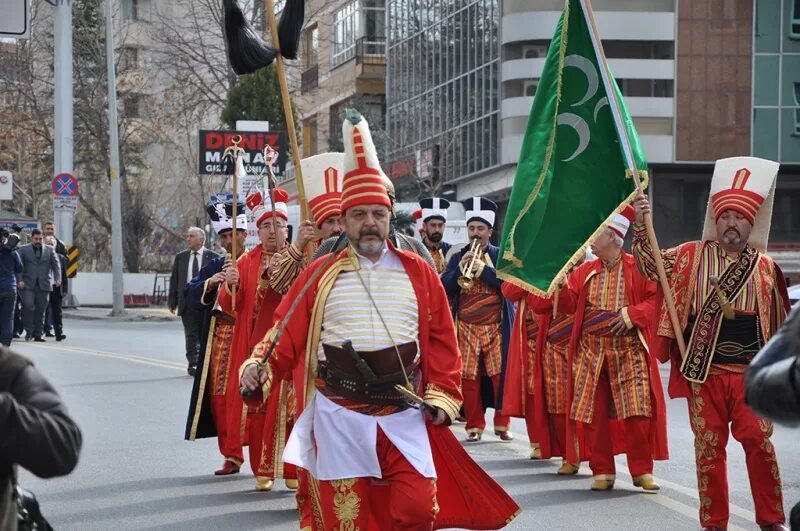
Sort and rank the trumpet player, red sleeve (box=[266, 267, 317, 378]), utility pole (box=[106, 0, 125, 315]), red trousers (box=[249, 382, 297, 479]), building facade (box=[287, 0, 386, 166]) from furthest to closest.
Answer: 1. building facade (box=[287, 0, 386, 166])
2. utility pole (box=[106, 0, 125, 315])
3. the trumpet player
4. red trousers (box=[249, 382, 297, 479])
5. red sleeve (box=[266, 267, 317, 378])

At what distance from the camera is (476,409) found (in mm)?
13648

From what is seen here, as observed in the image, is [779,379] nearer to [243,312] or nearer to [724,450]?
[724,450]

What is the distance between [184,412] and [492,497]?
8.79 m

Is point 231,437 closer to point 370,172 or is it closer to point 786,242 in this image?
point 370,172

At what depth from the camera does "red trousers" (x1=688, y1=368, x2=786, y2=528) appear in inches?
332

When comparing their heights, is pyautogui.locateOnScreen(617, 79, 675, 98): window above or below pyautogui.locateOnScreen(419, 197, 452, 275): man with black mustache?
above

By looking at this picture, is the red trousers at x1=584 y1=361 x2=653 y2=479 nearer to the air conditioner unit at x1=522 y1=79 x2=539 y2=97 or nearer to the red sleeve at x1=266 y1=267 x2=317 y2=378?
the red sleeve at x1=266 y1=267 x2=317 y2=378

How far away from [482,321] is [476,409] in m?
0.77

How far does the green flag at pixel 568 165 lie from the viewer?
9281mm

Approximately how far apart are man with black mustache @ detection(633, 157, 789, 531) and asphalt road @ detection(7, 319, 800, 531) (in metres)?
0.52

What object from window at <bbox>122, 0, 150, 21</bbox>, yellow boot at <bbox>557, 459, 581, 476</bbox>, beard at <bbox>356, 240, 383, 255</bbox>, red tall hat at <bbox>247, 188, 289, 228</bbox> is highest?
window at <bbox>122, 0, 150, 21</bbox>

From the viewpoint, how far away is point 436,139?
5006 centimetres

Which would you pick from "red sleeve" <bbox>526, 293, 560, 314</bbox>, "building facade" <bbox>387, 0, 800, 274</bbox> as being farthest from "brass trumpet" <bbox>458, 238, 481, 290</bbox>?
"building facade" <bbox>387, 0, 800, 274</bbox>

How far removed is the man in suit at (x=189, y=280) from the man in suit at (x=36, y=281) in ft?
20.2
